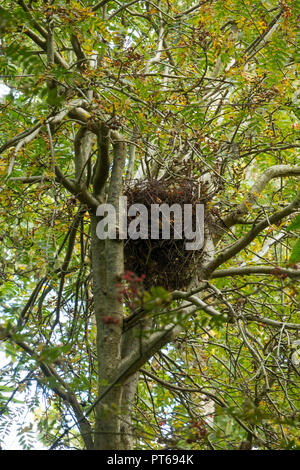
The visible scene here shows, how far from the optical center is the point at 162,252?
150 inches

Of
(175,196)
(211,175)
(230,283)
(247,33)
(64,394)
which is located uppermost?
(247,33)

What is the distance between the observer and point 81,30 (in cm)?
401

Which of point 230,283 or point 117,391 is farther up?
point 230,283

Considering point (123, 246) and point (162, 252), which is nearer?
point (123, 246)

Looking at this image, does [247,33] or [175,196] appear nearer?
[175,196]

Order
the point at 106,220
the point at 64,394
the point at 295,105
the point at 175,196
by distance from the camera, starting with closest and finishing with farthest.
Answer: the point at 64,394 → the point at 106,220 → the point at 175,196 → the point at 295,105

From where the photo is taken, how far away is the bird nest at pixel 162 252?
377 cm

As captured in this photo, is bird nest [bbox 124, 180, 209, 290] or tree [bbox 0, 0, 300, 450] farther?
bird nest [bbox 124, 180, 209, 290]

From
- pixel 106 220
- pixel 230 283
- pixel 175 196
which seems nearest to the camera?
pixel 106 220

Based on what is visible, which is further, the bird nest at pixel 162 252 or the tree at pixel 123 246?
the bird nest at pixel 162 252

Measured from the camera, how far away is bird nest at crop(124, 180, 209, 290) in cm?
377

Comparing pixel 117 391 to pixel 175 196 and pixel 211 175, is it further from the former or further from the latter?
pixel 211 175
